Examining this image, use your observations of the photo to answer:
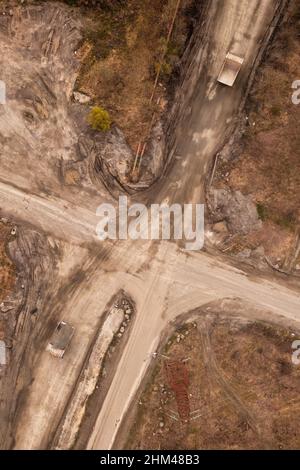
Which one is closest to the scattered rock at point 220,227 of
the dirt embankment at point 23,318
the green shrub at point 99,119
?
the green shrub at point 99,119

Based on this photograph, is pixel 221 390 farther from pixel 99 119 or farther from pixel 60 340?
pixel 99 119

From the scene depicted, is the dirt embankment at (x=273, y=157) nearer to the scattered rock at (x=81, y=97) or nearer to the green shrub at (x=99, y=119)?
the green shrub at (x=99, y=119)

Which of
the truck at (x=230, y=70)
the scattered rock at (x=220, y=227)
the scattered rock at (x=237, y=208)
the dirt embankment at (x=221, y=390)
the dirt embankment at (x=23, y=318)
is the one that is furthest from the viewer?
the scattered rock at (x=220, y=227)

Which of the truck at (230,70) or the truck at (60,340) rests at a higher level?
the truck at (230,70)

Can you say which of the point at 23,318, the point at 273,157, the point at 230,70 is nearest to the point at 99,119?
the point at 230,70

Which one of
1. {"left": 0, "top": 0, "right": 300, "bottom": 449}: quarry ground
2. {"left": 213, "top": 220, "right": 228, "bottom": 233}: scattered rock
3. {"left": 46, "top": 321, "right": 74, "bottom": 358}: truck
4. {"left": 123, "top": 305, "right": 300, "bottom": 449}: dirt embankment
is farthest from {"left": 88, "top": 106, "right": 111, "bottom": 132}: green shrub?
{"left": 123, "top": 305, "right": 300, "bottom": 449}: dirt embankment

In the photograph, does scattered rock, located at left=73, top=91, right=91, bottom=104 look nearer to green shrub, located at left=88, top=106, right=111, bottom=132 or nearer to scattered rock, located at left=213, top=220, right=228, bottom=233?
green shrub, located at left=88, top=106, right=111, bottom=132

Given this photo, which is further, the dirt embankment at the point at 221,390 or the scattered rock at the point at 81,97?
the dirt embankment at the point at 221,390
